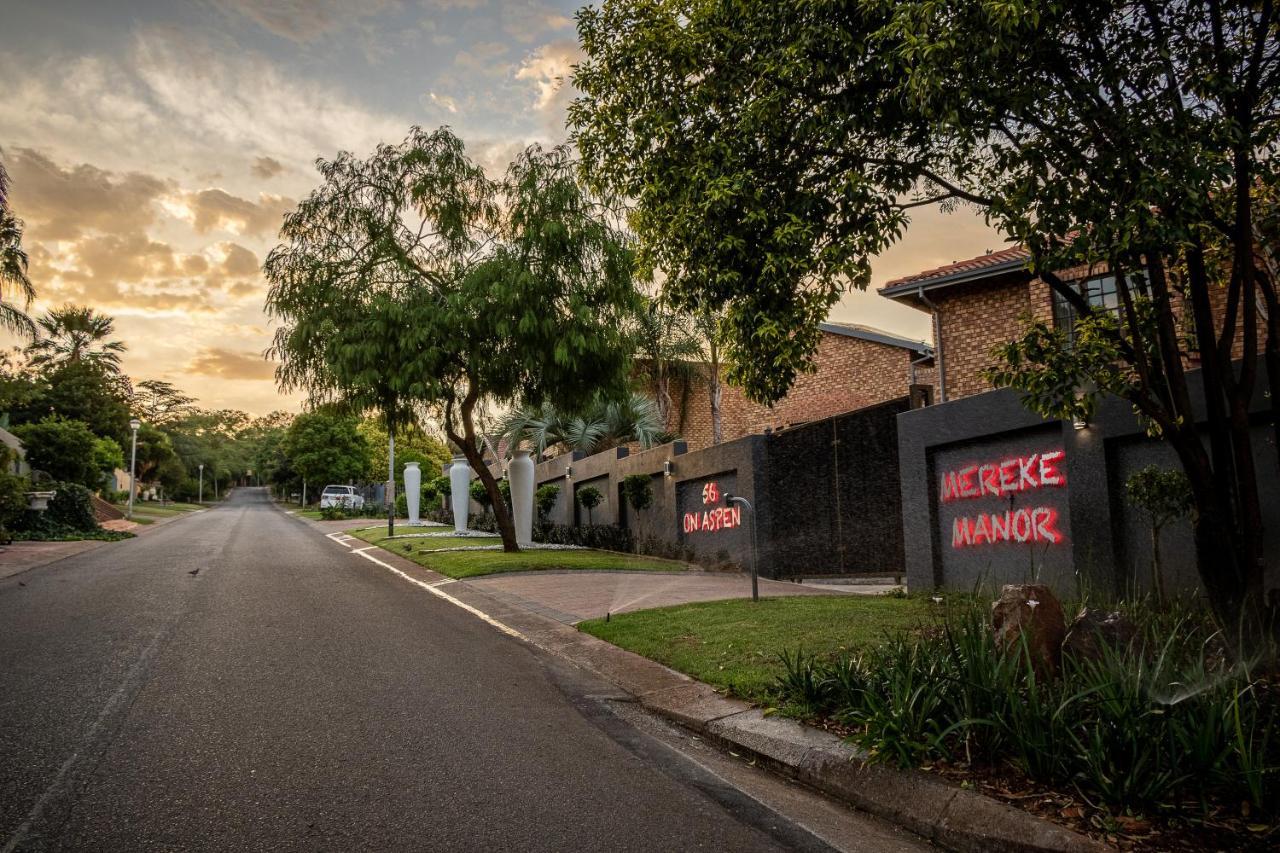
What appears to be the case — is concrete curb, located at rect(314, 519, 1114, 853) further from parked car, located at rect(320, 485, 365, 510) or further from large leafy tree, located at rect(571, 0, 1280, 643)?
parked car, located at rect(320, 485, 365, 510)

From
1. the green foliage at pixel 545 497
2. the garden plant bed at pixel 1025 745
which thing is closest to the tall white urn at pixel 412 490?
the green foliage at pixel 545 497

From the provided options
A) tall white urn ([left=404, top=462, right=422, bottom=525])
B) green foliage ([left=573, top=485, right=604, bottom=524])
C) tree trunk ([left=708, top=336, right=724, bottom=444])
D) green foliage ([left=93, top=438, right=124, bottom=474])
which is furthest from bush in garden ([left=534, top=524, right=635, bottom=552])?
green foliage ([left=93, top=438, right=124, bottom=474])

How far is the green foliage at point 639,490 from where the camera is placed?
74.7ft

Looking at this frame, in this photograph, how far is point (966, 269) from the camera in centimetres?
1614

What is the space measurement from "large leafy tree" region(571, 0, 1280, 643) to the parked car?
48.4m

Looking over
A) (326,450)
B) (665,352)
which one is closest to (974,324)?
(665,352)

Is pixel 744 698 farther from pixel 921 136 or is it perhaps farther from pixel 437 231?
pixel 437 231

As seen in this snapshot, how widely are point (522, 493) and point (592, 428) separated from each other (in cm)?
744

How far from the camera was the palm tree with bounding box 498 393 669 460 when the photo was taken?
29391mm

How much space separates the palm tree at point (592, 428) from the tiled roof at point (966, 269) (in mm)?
12689

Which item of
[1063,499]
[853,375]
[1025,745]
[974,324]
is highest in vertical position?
[853,375]

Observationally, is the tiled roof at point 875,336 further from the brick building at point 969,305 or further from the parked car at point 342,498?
the parked car at point 342,498

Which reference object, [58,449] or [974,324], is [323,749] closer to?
[974,324]

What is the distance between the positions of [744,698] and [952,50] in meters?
A: 5.00
